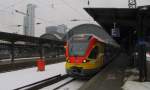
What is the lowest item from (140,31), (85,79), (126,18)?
(85,79)

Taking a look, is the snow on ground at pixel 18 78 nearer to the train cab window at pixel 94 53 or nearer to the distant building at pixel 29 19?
the train cab window at pixel 94 53

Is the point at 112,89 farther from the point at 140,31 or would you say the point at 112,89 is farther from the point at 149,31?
the point at 149,31

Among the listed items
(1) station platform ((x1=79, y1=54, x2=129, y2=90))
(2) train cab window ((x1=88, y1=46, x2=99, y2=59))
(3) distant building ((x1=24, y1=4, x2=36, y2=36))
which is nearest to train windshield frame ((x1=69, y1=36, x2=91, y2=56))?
(2) train cab window ((x1=88, y1=46, x2=99, y2=59))

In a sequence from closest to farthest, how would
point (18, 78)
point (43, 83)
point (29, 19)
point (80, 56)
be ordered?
point (43, 83) < point (18, 78) < point (80, 56) < point (29, 19)

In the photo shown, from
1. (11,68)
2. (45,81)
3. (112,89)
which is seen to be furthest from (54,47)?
(112,89)

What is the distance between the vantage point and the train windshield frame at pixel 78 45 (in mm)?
18047

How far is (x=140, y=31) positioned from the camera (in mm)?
15211

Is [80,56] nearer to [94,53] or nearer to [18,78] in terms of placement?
[94,53]

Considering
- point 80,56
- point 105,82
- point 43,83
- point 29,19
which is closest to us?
point 105,82

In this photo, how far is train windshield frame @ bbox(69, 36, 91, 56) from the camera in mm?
18047

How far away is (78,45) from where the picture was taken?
18.4 m

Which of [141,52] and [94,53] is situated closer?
[141,52]

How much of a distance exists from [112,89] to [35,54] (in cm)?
3025

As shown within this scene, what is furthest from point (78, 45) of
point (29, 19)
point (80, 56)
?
point (29, 19)
